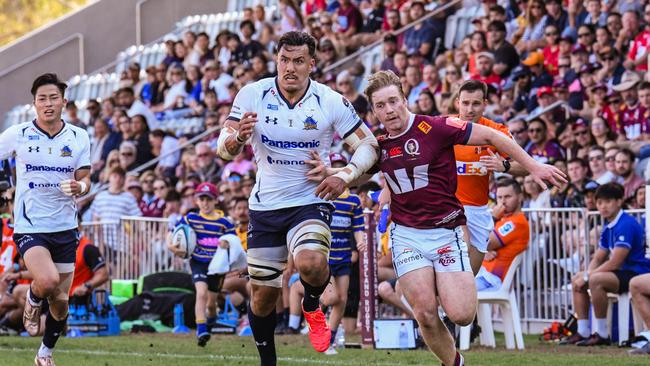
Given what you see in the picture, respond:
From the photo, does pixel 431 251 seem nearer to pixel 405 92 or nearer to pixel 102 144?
pixel 405 92

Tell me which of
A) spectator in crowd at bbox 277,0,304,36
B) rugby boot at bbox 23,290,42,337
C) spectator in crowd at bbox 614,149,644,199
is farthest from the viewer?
spectator in crowd at bbox 277,0,304,36

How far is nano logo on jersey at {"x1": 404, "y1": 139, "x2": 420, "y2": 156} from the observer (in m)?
9.62

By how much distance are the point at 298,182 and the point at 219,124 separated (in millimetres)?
12677

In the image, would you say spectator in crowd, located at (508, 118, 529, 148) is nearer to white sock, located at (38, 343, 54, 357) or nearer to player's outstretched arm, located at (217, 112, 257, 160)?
white sock, located at (38, 343, 54, 357)

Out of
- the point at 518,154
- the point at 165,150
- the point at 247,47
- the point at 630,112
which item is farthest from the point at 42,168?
the point at 247,47

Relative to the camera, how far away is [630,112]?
1645 centimetres

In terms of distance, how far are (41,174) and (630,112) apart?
796 cm

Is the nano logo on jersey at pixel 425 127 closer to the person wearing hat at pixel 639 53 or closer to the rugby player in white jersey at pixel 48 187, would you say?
the rugby player in white jersey at pixel 48 187

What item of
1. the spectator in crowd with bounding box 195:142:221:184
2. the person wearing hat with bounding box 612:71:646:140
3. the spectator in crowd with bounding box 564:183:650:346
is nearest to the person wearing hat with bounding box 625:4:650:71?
the person wearing hat with bounding box 612:71:646:140

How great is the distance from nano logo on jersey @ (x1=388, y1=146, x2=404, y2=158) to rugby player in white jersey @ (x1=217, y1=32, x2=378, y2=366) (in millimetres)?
114

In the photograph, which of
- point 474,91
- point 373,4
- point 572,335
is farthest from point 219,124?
point 474,91

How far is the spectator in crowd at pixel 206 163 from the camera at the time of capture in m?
21.3

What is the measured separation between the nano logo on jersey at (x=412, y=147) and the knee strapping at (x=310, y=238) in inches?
34.8

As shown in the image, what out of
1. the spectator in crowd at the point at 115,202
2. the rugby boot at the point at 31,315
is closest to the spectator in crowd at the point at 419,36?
the spectator in crowd at the point at 115,202
